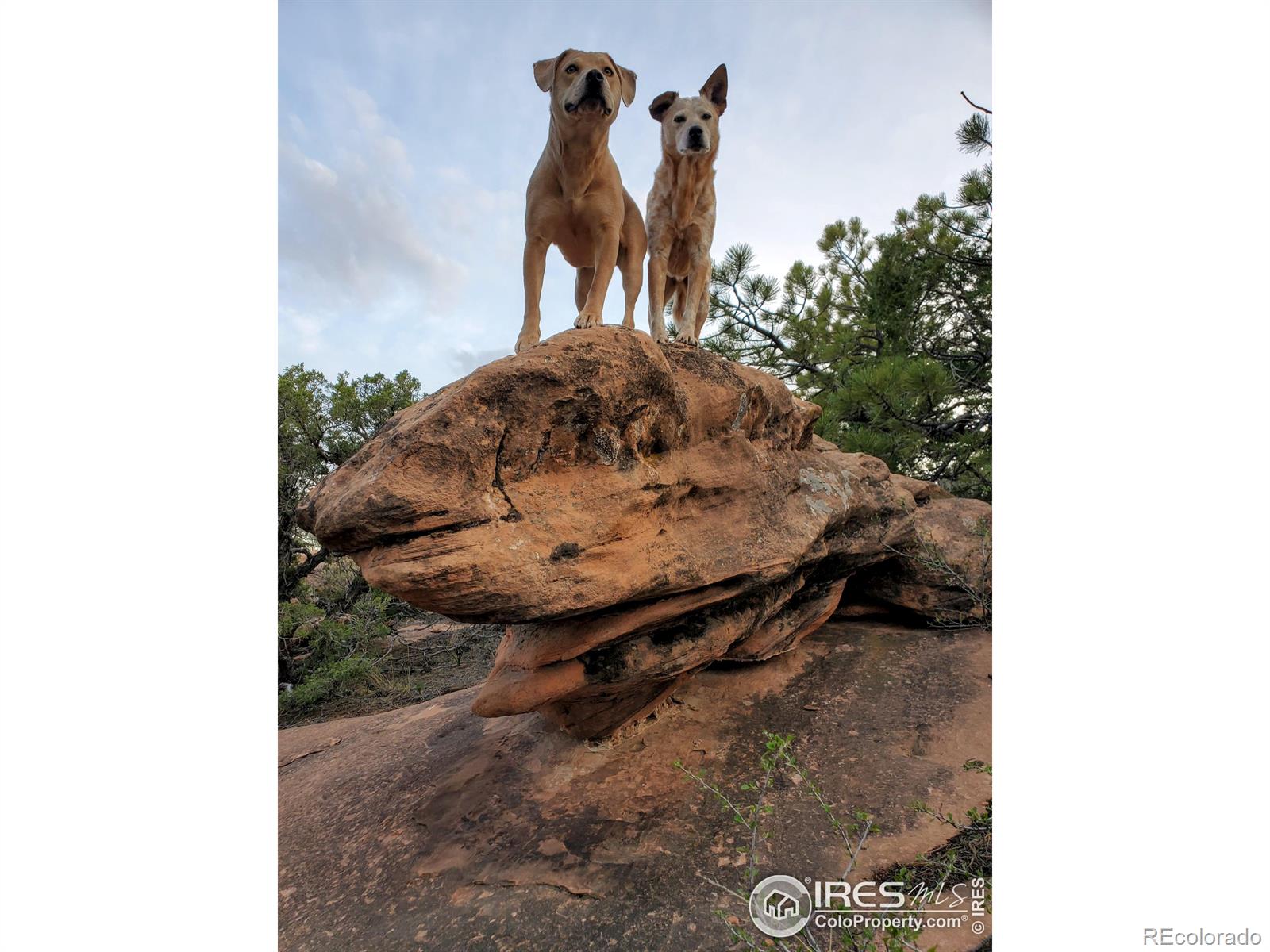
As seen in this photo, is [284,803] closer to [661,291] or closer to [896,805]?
[896,805]

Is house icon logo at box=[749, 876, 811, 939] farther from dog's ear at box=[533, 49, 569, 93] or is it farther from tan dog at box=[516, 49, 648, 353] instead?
dog's ear at box=[533, 49, 569, 93]

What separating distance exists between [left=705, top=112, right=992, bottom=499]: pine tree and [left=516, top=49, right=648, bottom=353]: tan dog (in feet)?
10.4

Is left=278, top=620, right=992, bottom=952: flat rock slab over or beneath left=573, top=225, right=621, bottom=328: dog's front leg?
beneath

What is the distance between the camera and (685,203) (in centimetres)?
419

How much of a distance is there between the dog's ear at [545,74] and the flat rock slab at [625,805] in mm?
4362

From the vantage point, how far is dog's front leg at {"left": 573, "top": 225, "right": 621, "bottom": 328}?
3.48 metres

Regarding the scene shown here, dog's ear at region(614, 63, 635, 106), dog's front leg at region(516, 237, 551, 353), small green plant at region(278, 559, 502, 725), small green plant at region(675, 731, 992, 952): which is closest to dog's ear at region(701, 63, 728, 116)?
dog's ear at region(614, 63, 635, 106)

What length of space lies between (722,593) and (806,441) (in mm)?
1818

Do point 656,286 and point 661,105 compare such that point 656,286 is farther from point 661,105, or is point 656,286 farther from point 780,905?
point 780,905

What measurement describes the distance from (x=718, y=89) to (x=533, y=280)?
1994mm

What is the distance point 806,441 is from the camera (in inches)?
188

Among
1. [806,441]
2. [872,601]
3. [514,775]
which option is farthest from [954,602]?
[514,775]

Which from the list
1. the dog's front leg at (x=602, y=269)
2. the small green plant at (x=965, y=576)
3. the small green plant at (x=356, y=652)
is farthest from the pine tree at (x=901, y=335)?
the small green plant at (x=356, y=652)

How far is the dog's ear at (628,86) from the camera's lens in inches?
130
